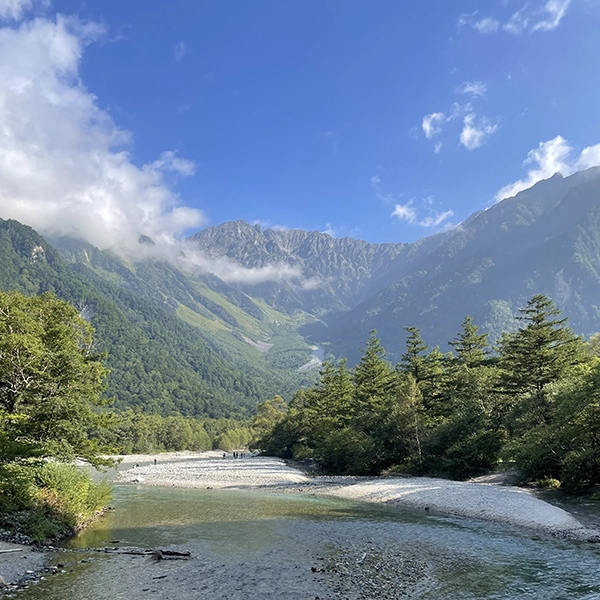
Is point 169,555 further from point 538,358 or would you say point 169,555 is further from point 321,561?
point 538,358

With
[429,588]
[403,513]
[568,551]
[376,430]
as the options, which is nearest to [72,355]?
[429,588]

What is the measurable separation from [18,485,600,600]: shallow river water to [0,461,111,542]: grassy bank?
4.09ft

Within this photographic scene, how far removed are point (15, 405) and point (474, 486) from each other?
35146 mm

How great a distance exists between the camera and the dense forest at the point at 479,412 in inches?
1296

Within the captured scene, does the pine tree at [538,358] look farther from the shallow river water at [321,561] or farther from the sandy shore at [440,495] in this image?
the shallow river water at [321,561]

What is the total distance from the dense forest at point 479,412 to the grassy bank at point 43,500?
104 feet

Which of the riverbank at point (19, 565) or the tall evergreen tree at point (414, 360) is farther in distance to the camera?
the tall evergreen tree at point (414, 360)

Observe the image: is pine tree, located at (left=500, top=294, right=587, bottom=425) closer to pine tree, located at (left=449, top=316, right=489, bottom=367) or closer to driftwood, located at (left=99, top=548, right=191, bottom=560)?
pine tree, located at (left=449, top=316, right=489, bottom=367)

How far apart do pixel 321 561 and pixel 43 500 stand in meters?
14.6

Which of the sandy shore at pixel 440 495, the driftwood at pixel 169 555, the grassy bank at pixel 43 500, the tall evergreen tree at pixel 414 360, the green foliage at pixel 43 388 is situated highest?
the tall evergreen tree at pixel 414 360

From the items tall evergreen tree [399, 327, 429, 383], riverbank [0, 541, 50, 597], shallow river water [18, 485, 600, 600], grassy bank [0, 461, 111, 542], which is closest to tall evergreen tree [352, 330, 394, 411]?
tall evergreen tree [399, 327, 429, 383]

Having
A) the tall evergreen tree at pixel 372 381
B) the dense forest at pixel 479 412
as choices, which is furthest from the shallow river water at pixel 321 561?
the tall evergreen tree at pixel 372 381

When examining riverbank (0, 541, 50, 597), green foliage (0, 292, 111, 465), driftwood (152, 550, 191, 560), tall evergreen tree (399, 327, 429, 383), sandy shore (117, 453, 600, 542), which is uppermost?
tall evergreen tree (399, 327, 429, 383)

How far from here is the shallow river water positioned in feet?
48.3
